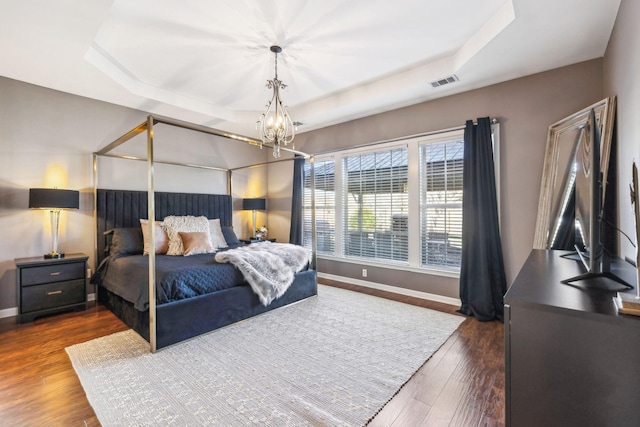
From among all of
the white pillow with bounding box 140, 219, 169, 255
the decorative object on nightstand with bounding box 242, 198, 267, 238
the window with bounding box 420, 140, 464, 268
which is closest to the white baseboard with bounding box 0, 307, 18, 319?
the white pillow with bounding box 140, 219, 169, 255

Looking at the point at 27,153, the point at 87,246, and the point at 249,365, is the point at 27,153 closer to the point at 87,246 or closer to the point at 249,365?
the point at 87,246

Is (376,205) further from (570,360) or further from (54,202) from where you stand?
(54,202)

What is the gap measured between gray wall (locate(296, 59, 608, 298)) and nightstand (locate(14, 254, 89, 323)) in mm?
4242

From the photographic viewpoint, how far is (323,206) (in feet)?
17.4

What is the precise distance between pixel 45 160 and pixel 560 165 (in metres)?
5.76

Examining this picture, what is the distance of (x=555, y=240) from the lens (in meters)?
2.61

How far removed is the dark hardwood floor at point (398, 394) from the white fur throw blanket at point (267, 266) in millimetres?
1390

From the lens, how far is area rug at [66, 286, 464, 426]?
178cm

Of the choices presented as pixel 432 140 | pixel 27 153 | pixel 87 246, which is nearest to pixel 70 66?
pixel 27 153

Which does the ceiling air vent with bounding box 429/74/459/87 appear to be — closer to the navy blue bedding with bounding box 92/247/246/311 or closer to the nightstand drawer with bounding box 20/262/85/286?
the navy blue bedding with bounding box 92/247/246/311

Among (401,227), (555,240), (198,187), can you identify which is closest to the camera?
(555,240)

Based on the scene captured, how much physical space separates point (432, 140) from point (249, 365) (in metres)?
3.48

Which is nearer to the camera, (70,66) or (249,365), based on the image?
(249,365)

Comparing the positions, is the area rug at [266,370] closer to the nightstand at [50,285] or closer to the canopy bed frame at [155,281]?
the canopy bed frame at [155,281]
